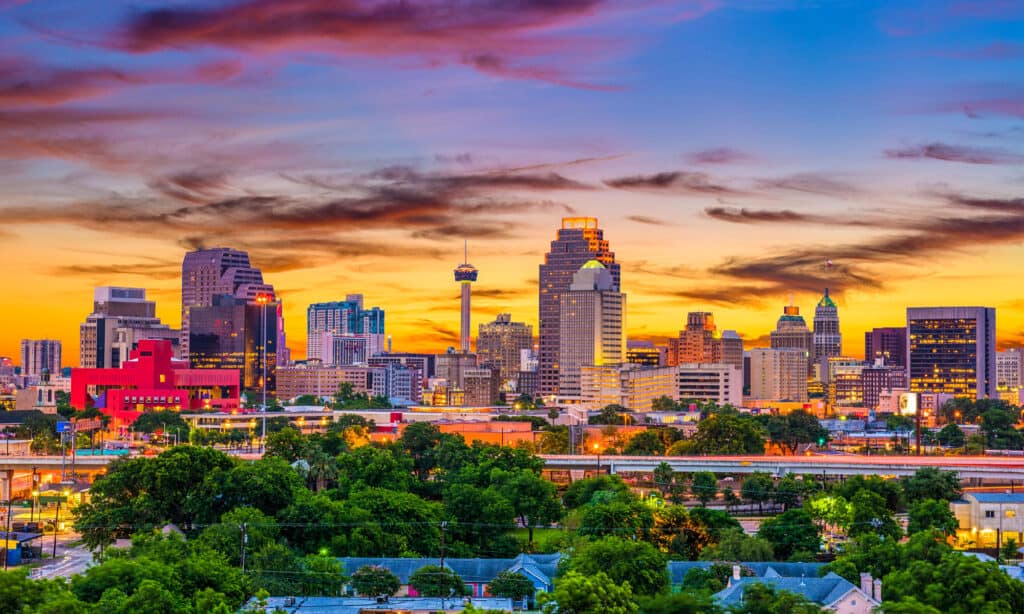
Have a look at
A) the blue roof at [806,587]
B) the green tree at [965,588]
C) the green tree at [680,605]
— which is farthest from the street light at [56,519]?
the green tree at [965,588]

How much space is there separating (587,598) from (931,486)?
194 feet

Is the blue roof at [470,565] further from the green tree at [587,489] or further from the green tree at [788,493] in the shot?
the green tree at [788,493]

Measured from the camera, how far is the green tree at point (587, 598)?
55281 mm

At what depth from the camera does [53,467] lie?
131875 mm

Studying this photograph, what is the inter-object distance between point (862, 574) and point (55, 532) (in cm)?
6189

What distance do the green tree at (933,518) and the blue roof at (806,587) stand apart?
982 inches

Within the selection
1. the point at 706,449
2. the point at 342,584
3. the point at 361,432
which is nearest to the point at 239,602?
the point at 342,584

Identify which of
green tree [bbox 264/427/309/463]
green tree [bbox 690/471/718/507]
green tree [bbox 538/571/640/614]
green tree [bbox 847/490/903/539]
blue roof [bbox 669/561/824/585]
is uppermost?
green tree [bbox 264/427/309/463]

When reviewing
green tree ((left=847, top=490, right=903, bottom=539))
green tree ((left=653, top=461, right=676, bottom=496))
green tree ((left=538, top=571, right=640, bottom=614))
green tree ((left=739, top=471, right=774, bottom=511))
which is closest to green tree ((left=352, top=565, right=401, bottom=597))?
green tree ((left=538, top=571, right=640, bottom=614))

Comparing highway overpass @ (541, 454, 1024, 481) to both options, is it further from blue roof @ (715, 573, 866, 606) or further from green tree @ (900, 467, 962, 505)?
blue roof @ (715, 573, 866, 606)

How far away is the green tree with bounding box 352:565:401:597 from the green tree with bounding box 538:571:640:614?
1480 centimetres

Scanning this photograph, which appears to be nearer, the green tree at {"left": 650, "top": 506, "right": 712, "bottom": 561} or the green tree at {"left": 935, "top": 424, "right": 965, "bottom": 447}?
the green tree at {"left": 650, "top": 506, "right": 712, "bottom": 561}

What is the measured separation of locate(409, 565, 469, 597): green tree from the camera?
2741 inches

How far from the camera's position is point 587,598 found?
55.4 m
